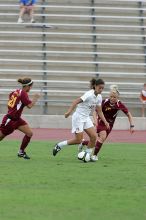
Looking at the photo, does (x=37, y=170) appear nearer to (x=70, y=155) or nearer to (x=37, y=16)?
(x=70, y=155)

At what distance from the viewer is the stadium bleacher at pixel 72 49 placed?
29406 millimetres

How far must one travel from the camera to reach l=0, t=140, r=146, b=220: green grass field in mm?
9117

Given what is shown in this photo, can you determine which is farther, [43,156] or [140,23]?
[140,23]

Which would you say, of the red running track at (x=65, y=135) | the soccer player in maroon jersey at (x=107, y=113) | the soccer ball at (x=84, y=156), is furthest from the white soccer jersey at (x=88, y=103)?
the red running track at (x=65, y=135)

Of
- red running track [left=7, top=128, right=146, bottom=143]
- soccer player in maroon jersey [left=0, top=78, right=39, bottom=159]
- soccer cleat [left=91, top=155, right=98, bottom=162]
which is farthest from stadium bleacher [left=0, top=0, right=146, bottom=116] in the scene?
soccer cleat [left=91, top=155, right=98, bottom=162]

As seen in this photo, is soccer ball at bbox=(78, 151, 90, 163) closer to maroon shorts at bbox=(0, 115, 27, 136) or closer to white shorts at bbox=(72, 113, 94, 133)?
white shorts at bbox=(72, 113, 94, 133)

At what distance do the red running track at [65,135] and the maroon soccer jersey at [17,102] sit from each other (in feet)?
22.9

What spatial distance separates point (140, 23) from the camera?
106 feet

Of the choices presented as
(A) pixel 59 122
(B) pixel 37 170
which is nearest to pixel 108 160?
(B) pixel 37 170

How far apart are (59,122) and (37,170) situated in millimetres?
13922

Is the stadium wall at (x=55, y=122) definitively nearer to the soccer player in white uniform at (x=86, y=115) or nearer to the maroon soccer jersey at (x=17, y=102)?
the soccer player in white uniform at (x=86, y=115)

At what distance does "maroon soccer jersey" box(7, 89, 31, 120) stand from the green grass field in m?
0.95

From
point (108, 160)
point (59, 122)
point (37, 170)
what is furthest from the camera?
point (59, 122)

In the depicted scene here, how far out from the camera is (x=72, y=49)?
102ft
